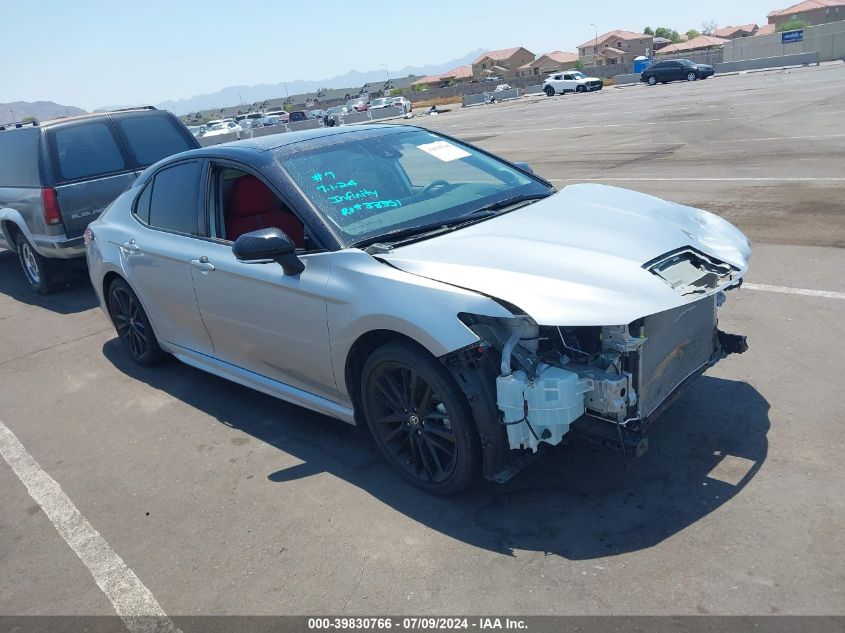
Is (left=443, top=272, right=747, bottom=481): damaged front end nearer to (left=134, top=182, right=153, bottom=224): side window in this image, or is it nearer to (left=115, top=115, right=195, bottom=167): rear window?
(left=134, top=182, right=153, bottom=224): side window

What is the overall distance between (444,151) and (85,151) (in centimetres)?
535

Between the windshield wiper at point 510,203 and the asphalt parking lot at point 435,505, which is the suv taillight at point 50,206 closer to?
the asphalt parking lot at point 435,505

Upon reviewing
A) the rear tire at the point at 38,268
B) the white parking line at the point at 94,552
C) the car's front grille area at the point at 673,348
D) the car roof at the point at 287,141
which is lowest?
the white parking line at the point at 94,552

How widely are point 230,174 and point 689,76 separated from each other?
46.5 meters

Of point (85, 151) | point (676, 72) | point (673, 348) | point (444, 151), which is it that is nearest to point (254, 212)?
point (444, 151)

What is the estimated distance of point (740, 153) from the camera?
13055 millimetres

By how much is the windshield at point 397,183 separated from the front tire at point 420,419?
74 cm

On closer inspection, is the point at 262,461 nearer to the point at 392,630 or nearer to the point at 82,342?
the point at 392,630

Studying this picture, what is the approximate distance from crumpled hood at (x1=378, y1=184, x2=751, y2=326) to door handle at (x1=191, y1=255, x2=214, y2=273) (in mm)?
1440

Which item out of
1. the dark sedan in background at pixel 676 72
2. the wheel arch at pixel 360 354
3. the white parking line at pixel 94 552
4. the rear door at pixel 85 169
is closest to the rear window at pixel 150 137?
the rear door at pixel 85 169

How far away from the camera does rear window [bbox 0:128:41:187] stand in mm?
8289

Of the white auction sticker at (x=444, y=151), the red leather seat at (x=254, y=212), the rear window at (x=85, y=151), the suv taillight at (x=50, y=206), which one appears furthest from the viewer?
the rear window at (x=85, y=151)

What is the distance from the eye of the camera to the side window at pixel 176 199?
4918 millimetres

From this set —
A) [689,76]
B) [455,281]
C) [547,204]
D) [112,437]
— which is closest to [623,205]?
[547,204]
